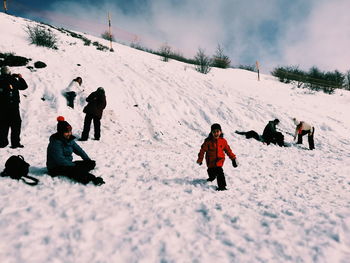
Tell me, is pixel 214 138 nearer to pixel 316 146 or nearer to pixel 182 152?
pixel 182 152

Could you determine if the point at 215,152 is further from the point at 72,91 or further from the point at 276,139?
the point at 72,91

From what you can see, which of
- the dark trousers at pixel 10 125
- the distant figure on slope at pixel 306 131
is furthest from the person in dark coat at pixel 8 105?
the distant figure on slope at pixel 306 131

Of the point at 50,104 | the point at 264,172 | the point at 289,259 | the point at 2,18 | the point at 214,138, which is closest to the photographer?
the point at 289,259

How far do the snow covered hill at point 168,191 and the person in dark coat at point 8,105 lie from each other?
1.41 ft

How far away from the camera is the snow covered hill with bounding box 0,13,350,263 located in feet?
9.19

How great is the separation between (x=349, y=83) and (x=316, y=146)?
2781 cm

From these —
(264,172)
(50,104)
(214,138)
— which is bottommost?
(264,172)

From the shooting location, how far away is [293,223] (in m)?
3.40

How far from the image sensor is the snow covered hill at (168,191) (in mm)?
2801

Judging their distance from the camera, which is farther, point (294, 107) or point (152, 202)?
point (294, 107)

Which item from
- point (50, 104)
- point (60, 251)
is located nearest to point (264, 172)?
point (60, 251)

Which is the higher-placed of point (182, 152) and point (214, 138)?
point (214, 138)

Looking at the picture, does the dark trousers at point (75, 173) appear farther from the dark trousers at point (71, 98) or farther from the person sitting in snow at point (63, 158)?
the dark trousers at point (71, 98)

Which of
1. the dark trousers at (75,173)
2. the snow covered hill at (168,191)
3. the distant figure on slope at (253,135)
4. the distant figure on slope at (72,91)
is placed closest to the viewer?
the snow covered hill at (168,191)
